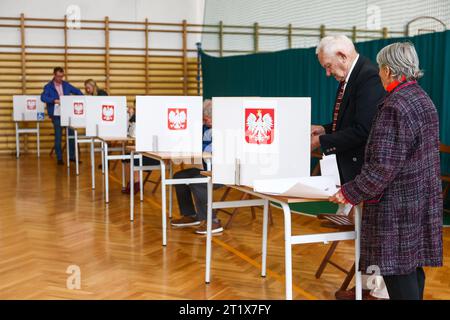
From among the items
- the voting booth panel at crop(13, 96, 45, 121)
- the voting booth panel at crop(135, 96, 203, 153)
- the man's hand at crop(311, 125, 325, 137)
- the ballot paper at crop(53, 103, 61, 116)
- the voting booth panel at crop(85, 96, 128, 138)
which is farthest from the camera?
the voting booth panel at crop(13, 96, 45, 121)

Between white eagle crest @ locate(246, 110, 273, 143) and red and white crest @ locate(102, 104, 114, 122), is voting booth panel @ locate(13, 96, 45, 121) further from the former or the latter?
white eagle crest @ locate(246, 110, 273, 143)

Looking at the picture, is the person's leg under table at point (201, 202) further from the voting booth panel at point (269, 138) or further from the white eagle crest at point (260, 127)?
the white eagle crest at point (260, 127)

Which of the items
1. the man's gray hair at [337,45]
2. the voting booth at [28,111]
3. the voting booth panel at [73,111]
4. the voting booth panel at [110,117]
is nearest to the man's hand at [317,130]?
the man's gray hair at [337,45]

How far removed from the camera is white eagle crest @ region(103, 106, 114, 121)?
20.2ft

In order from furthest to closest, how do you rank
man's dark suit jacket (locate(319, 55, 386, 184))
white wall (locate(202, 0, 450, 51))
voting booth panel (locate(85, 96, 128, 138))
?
voting booth panel (locate(85, 96, 128, 138))
white wall (locate(202, 0, 450, 51))
man's dark suit jacket (locate(319, 55, 386, 184))

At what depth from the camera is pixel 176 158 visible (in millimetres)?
4105

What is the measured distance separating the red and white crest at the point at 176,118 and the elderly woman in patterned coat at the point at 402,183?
228 centimetres

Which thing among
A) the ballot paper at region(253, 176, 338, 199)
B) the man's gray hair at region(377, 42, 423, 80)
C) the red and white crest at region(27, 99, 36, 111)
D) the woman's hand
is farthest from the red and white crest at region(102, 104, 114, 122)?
the red and white crest at region(27, 99, 36, 111)

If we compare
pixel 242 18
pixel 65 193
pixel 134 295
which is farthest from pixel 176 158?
pixel 242 18

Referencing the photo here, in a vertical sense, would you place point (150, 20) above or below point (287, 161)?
above

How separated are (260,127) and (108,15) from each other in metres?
9.32

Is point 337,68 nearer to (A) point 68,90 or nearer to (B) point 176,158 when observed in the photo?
(B) point 176,158

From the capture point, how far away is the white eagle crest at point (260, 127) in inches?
103

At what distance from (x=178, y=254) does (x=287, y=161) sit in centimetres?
169
